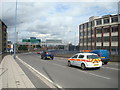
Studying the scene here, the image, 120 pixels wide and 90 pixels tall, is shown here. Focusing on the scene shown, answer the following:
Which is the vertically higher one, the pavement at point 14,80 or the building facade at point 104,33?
the building facade at point 104,33

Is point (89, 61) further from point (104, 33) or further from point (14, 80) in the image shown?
point (104, 33)

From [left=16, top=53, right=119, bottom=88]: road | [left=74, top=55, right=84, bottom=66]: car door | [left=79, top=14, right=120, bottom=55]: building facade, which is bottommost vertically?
[left=16, top=53, right=119, bottom=88]: road

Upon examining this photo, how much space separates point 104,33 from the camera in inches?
2272

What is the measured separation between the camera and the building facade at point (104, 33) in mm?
52531

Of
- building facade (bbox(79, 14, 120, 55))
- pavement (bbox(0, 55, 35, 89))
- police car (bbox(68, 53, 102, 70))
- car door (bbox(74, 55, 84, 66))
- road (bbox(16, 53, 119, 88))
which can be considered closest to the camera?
pavement (bbox(0, 55, 35, 89))

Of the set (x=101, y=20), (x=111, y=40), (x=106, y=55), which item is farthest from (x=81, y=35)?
(x=106, y=55)

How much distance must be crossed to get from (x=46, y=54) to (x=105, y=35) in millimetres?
36009

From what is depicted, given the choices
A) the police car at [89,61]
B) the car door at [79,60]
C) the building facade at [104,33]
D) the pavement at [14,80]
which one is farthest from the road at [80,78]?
the building facade at [104,33]

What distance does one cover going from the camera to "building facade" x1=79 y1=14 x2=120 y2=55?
172ft

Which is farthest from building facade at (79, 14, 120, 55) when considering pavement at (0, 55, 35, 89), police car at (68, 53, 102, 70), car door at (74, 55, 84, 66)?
pavement at (0, 55, 35, 89)

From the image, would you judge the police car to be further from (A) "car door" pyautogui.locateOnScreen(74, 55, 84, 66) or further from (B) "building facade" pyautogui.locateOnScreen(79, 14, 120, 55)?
Result: (B) "building facade" pyautogui.locateOnScreen(79, 14, 120, 55)

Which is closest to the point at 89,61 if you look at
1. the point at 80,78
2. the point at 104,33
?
the point at 80,78

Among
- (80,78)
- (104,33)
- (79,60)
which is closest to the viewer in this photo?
(80,78)

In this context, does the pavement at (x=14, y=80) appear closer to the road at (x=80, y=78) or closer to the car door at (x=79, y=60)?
the road at (x=80, y=78)
